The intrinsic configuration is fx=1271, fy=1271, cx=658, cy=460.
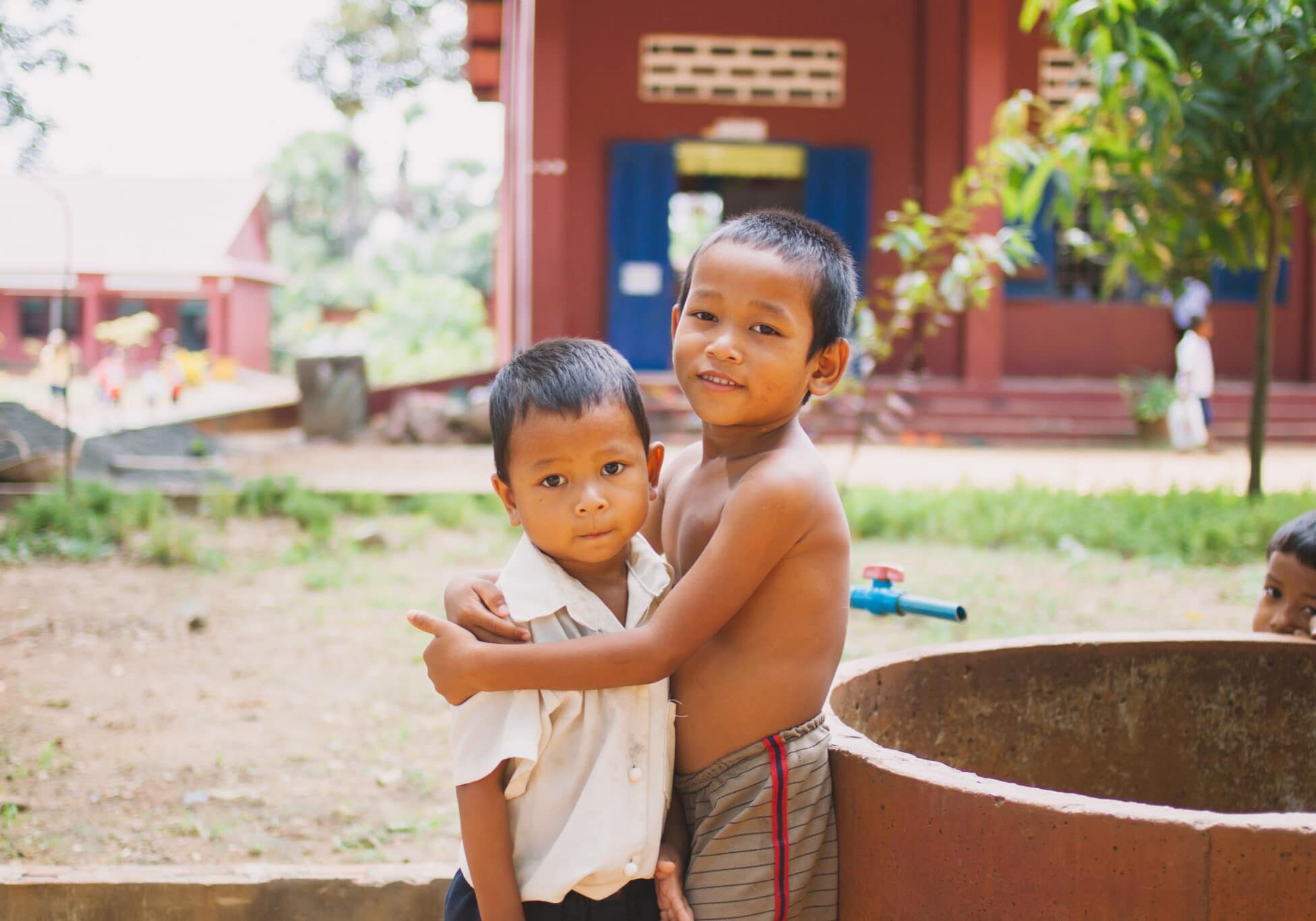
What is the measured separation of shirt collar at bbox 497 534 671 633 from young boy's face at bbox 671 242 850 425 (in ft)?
0.87

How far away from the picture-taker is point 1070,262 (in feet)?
45.9

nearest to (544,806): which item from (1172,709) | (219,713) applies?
(1172,709)

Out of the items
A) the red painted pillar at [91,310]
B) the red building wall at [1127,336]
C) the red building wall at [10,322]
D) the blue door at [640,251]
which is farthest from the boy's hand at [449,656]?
the red building wall at [10,322]

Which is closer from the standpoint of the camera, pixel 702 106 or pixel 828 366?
pixel 828 366

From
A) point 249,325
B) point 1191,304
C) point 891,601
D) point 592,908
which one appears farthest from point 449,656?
point 249,325

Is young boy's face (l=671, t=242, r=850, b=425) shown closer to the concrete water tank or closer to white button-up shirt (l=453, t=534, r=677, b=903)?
white button-up shirt (l=453, t=534, r=677, b=903)

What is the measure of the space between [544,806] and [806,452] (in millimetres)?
606

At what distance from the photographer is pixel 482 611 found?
5.54ft

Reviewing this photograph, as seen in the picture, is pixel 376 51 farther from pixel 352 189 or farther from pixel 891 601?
pixel 891 601

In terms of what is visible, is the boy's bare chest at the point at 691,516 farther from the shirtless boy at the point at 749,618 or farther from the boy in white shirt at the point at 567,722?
the boy in white shirt at the point at 567,722

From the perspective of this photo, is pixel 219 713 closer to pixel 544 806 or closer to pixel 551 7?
pixel 544 806

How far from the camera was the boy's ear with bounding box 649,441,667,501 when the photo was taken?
6.06 ft

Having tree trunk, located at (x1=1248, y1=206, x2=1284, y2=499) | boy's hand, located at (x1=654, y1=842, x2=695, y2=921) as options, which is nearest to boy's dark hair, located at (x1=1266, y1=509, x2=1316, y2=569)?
boy's hand, located at (x1=654, y1=842, x2=695, y2=921)

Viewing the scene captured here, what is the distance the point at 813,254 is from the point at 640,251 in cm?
1142
